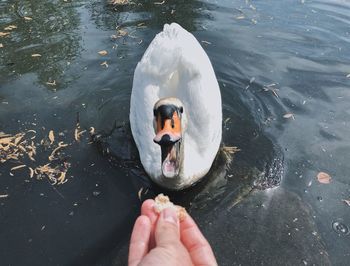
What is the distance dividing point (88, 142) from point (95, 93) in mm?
1446

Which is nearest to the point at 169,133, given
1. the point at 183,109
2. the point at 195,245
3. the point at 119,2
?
the point at 183,109

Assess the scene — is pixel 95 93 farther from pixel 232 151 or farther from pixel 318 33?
pixel 318 33

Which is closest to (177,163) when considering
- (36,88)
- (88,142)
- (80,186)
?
(80,186)

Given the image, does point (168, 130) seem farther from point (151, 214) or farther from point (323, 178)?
point (323, 178)

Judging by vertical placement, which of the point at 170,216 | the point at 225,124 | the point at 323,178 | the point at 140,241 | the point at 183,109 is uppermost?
the point at 170,216

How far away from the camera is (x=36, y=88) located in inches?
309

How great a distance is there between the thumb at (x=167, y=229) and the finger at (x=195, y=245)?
0.75 feet

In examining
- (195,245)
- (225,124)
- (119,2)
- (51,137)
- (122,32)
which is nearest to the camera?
(195,245)

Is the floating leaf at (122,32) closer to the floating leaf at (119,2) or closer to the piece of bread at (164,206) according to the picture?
the floating leaf at (119,2)

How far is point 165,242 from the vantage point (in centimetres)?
306

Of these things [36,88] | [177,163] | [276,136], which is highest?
[177,163]

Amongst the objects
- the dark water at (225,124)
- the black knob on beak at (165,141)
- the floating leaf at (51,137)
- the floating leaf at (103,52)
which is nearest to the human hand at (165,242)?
the black knob on beak at (165,141)

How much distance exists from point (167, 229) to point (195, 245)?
39 centimetres

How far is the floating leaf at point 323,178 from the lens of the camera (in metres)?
5.91
